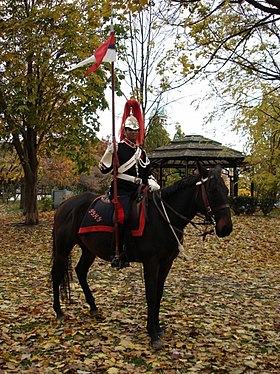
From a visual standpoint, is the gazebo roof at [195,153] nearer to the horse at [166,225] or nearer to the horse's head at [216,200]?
the horse at [166,225]

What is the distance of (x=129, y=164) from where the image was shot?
17.7 feet

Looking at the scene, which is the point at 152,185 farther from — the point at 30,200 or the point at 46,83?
the point at 30,200

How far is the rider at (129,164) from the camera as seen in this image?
538 cm

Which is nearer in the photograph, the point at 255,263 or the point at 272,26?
the point at 272,26

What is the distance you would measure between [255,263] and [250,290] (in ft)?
10.0

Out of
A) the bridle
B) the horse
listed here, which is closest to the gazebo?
the horse

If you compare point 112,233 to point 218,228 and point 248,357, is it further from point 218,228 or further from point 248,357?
point 248,357

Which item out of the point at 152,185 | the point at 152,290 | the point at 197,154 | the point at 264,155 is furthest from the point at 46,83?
the point at 152,290

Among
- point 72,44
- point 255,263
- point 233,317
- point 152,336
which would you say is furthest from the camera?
point 72,44

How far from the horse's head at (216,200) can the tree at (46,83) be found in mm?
8464

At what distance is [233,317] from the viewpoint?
19.9 feet

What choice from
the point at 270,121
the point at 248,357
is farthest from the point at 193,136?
the point at 248,357

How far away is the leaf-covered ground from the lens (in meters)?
4.42

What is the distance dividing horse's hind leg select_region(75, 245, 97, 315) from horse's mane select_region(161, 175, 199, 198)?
5.77 feet
